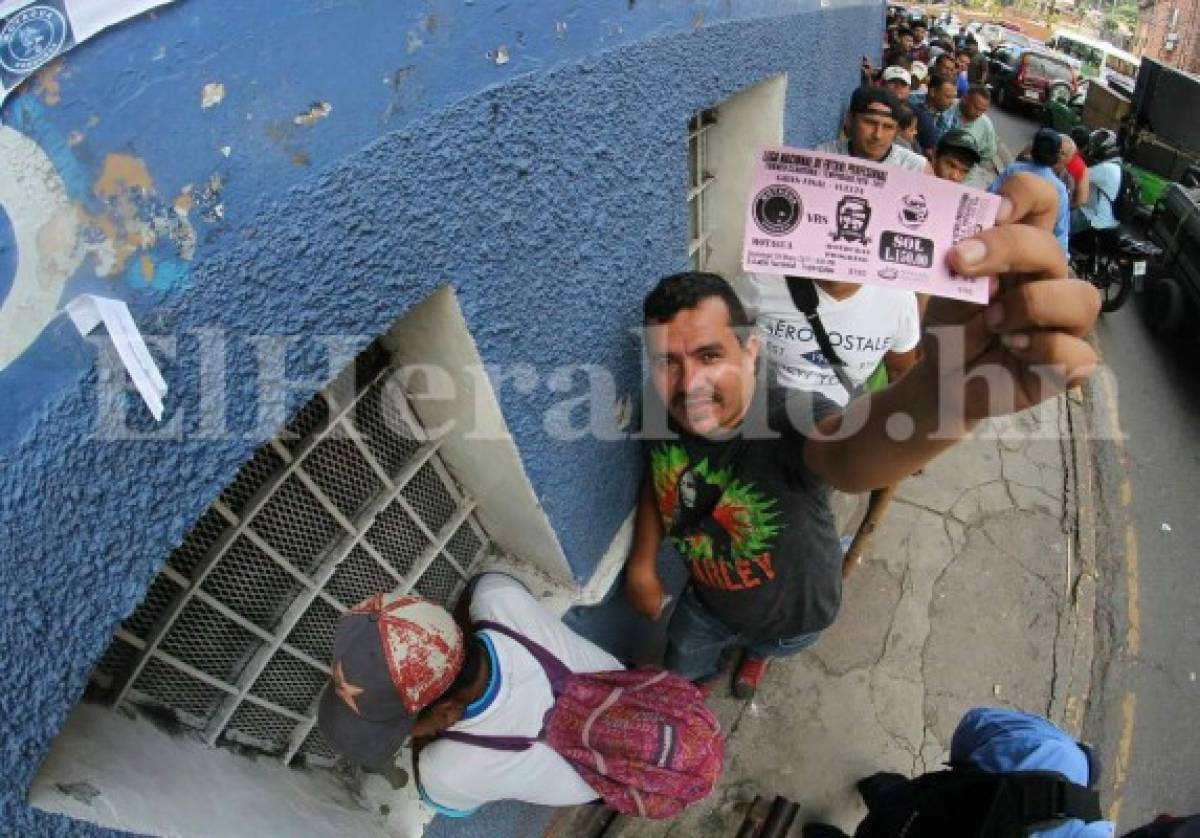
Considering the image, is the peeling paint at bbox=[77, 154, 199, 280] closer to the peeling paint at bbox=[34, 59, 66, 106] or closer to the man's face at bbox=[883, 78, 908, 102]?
the peeling paint at bbox=[34, 59, 66, 106]

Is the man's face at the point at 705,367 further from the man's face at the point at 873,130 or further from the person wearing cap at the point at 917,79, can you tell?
the person wearing cap at the point at 917,79

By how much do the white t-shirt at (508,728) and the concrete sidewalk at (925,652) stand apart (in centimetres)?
122

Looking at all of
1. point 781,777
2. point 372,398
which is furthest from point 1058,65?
point 372,398

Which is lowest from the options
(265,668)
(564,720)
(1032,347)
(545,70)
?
(564,720)

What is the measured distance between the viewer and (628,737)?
6.70 feet

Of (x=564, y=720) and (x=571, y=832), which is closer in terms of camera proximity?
(x=564, y=720)

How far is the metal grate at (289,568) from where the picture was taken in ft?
5.16

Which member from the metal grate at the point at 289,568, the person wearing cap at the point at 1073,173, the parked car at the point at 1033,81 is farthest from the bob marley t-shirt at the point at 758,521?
the parked car at the point at 1033,81

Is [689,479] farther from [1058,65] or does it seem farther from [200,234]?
[1058,65]

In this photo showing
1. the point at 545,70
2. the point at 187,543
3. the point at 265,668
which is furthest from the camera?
the point at 265,668

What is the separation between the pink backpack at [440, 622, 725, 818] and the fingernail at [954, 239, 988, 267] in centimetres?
150

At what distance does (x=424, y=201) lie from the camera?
1.44 m

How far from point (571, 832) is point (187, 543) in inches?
87.9

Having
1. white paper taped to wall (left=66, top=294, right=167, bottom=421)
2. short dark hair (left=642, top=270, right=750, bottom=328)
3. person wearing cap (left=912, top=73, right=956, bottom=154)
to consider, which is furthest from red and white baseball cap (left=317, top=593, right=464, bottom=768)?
person wearing cap (left=912, top=73, right=956, bottom=154)
